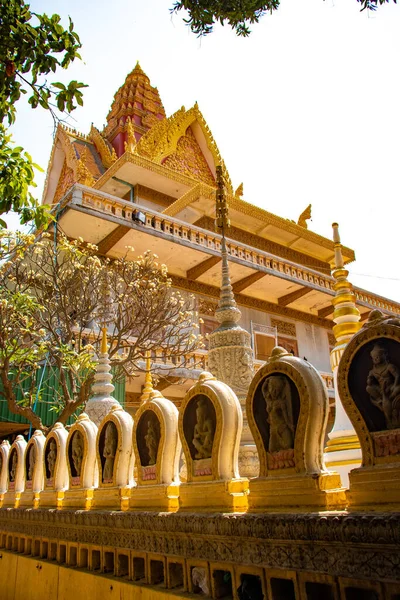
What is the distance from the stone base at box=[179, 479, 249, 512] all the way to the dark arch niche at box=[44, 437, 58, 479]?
2.24 m

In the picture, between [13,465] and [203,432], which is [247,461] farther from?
[13,465]

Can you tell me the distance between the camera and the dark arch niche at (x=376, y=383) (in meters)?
1.98

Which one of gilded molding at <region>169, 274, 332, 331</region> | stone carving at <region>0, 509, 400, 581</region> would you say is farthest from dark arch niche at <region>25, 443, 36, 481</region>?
gilded molding at <region>169, 274, 332, 331</region>

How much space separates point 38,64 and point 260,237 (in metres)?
17.4

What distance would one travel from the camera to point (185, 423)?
2.92m

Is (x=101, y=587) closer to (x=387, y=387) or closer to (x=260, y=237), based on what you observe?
(x=387, y=387)

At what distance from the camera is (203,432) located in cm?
278

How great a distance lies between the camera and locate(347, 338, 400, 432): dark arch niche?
1.98m

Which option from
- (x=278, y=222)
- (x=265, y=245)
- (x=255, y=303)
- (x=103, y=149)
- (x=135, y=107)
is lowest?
(x=255, y=303)

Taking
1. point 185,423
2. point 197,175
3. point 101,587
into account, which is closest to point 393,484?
point 185,423

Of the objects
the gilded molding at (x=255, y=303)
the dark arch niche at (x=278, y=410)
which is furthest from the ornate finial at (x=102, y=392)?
the gilded molding at (x=255, y=303)

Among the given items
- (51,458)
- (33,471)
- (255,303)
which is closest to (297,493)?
(51,458)

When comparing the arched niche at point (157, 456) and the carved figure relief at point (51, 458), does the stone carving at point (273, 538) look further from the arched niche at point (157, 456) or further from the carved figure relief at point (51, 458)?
the carved figure relief at point (51, 458)

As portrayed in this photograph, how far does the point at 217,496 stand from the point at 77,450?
6.46ft
